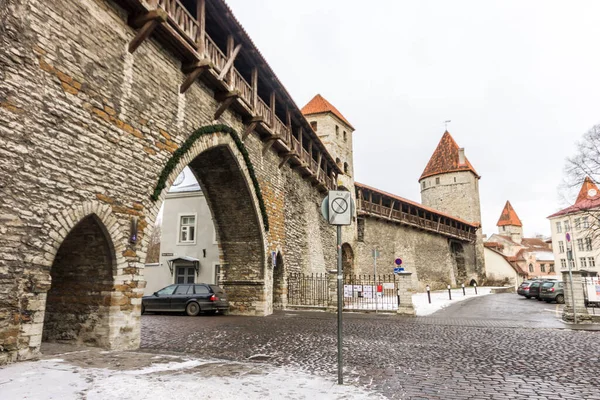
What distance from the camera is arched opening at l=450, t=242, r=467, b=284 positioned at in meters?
40.8

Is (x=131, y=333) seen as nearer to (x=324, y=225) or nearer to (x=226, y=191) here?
(x=226, y=191)

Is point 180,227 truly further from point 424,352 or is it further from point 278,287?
point 424,352

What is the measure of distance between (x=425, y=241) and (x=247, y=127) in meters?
26.6

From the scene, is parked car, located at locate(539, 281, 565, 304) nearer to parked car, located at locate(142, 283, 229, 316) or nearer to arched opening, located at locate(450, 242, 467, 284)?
parked car, located at locate(142, 283, 229, 316)

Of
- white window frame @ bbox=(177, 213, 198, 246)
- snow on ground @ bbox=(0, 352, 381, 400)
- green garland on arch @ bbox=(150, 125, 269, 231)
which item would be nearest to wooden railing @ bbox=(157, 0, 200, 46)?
green garland on arch @ bbox=(150, 125, 269, 231)

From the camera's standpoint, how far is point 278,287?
1605 cm

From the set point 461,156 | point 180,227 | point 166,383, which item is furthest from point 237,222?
point 461,156

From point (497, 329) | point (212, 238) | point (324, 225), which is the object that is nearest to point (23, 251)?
point (497, 329)

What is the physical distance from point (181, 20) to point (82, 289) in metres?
5.92

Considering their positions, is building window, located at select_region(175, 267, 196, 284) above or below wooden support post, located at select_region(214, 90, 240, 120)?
below

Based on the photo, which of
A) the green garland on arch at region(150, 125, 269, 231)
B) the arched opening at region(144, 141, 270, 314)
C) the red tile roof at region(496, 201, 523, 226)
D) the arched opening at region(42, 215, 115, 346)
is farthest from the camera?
the red tile roof at region(496, 201, 523, 226)

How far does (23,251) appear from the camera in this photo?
5547 millimetres

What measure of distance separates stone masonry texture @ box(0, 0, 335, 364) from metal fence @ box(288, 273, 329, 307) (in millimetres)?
7631

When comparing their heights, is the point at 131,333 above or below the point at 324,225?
below
